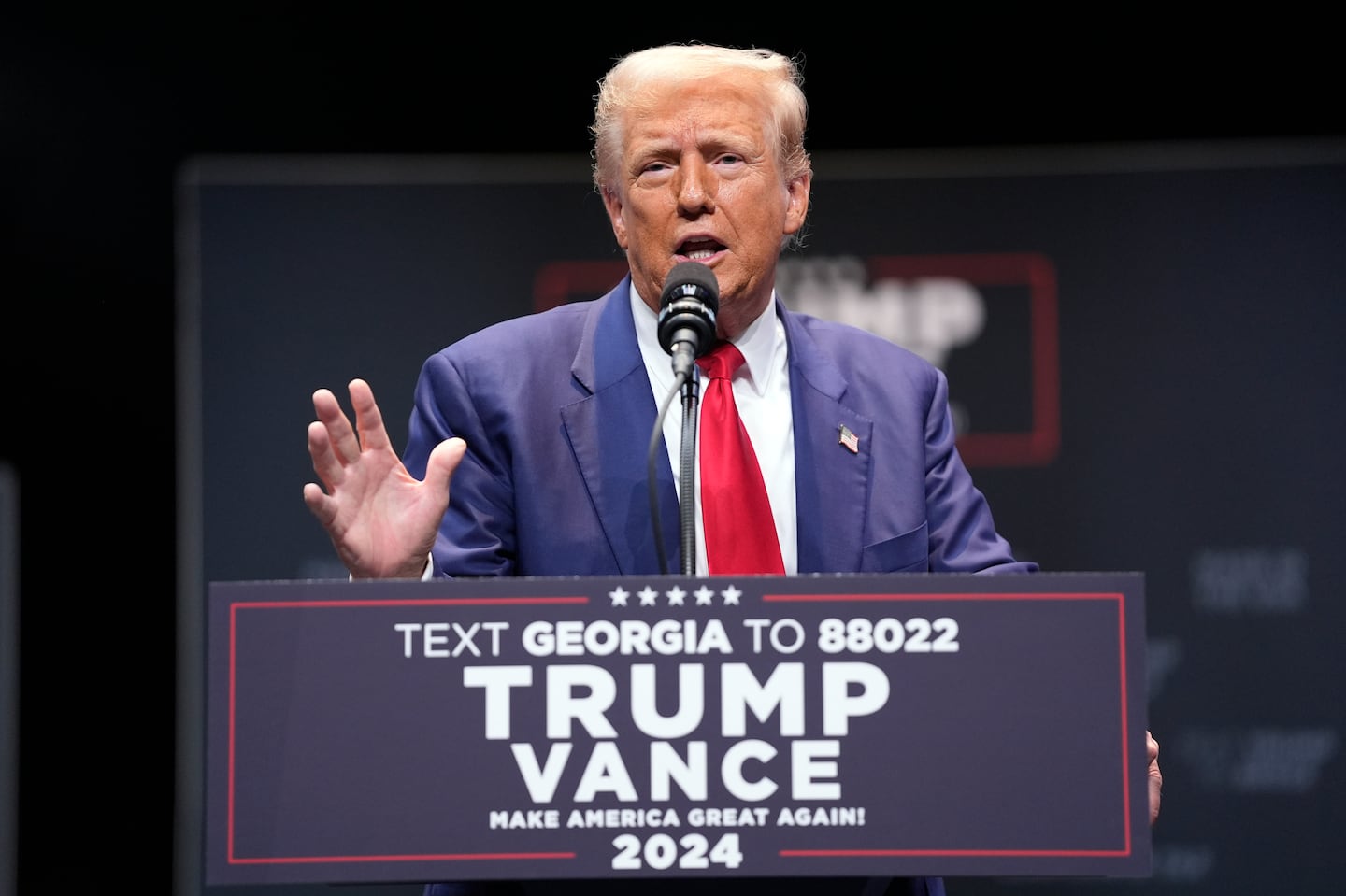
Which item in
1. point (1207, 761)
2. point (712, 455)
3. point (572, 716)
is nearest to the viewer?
point (572, 716)

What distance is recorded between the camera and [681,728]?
1.31 metres

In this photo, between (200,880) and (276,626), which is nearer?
(276,626)

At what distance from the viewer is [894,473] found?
6.37 feet

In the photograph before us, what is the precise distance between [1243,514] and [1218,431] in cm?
20

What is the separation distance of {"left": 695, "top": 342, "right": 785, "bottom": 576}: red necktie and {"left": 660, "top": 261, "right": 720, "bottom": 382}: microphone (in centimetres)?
30

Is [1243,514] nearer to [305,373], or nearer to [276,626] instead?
[305,373]

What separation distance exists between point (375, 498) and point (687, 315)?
0.38 metres

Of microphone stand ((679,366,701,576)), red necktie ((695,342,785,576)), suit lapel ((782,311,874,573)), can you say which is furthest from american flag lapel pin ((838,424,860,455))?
microphone stand ((679,366,701,576))

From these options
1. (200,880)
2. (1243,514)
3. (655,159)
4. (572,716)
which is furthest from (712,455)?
(200,880)

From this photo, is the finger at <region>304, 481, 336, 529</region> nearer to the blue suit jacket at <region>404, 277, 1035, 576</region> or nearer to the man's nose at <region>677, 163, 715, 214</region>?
the blue suit jacket at <region>404, 277, 1035, 576</region>

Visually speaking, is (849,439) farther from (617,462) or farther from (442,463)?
(442,463)

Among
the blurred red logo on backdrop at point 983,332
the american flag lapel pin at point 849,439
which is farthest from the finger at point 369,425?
the blurred red logo on backdrop at point 983,332

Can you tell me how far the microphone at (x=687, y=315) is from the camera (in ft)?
4.88

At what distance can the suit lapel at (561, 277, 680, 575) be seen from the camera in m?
1.82
